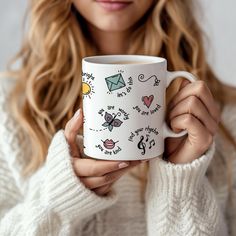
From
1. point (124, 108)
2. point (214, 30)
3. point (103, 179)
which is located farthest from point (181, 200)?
point (214, 30)

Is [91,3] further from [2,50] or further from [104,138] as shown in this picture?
[2,50]

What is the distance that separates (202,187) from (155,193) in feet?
0.30

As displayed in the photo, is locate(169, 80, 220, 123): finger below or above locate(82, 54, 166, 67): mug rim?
below

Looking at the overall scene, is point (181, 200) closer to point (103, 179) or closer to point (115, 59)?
point (103, 179)

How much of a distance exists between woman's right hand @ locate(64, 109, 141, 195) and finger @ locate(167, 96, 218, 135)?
0.35 ft

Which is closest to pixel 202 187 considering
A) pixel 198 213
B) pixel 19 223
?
pixel 198 213

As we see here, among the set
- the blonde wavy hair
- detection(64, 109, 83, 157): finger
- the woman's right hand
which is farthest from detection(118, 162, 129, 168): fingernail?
the blonde wavy hair

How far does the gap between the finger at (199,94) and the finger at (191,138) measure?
0.10 feet

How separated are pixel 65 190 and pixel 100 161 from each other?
0.36ft

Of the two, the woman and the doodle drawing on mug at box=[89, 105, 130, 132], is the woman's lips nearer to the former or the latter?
the woman

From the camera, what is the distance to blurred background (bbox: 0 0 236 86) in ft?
5.10

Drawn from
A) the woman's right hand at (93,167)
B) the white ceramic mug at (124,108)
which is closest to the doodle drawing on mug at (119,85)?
the white ceramic mug at (124,108)

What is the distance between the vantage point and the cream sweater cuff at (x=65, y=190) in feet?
3.03

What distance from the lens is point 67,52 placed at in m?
1.26
